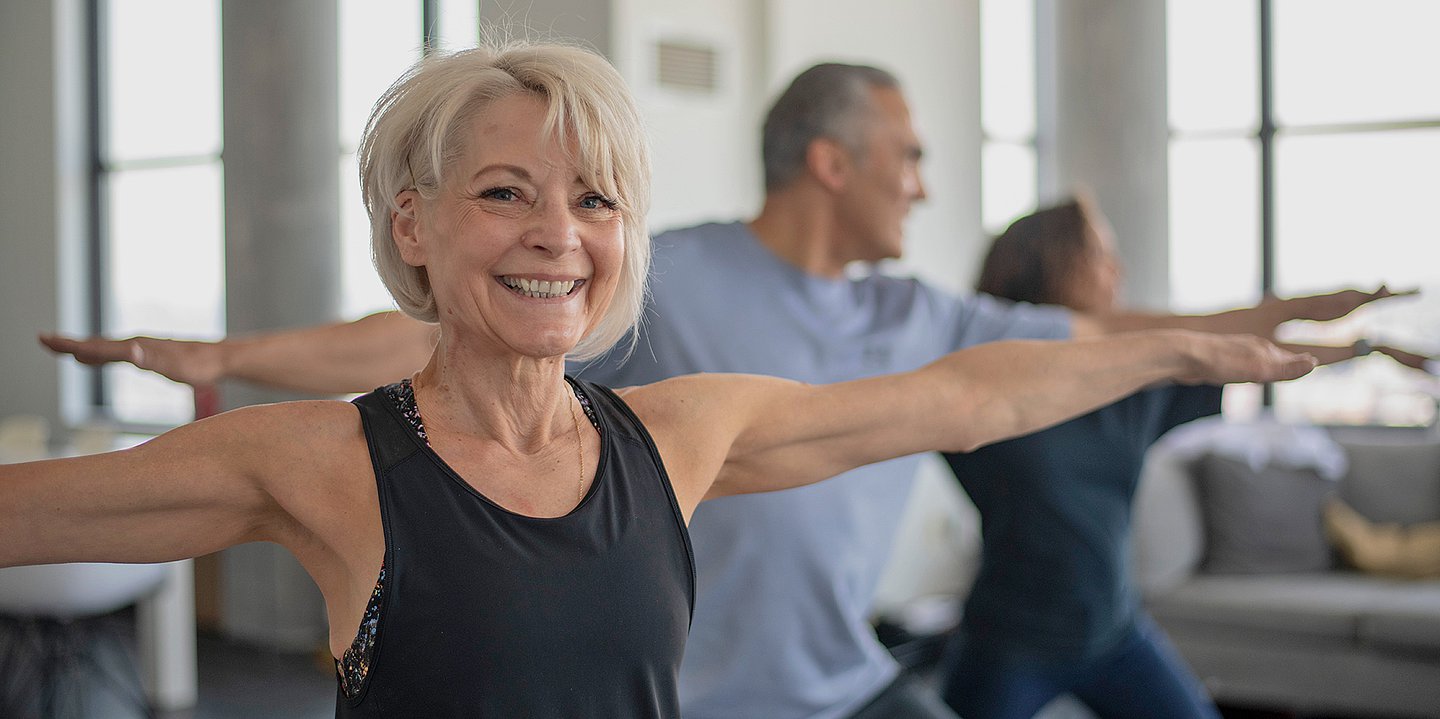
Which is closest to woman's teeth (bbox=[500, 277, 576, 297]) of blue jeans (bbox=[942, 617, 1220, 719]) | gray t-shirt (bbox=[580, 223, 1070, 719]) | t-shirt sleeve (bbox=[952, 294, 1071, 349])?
→ gray t-shirt (bbox=[580, 223, 1070, 719])

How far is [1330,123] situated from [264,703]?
16.1ft

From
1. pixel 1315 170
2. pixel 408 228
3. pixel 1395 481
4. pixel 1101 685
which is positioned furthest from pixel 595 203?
pixel 1315 170

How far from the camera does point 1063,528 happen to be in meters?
2.23

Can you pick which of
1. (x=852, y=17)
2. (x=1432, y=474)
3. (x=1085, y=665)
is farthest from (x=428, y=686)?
(x=1432, y=474)

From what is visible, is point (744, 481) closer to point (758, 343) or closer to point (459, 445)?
point (459, 445)

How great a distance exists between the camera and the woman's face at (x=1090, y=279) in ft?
8.77

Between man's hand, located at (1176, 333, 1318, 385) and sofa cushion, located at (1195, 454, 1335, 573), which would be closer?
man's hand, located at (1176, 333, 1318, 385)

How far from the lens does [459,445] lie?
3.75 feet

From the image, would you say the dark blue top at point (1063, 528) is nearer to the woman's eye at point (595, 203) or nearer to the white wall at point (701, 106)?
the woman's eye at point (595, 203)

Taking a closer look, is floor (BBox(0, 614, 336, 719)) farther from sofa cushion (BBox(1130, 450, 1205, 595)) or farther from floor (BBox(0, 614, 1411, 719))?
sofa cushion (BBox(1130, 450, 1205, 595))

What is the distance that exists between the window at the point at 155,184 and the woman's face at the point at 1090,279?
4534mm

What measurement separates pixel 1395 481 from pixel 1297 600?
780 mm

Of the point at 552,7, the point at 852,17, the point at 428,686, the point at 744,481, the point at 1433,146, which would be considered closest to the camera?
the point at 428,686

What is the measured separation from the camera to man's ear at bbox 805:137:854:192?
2.11 meters
